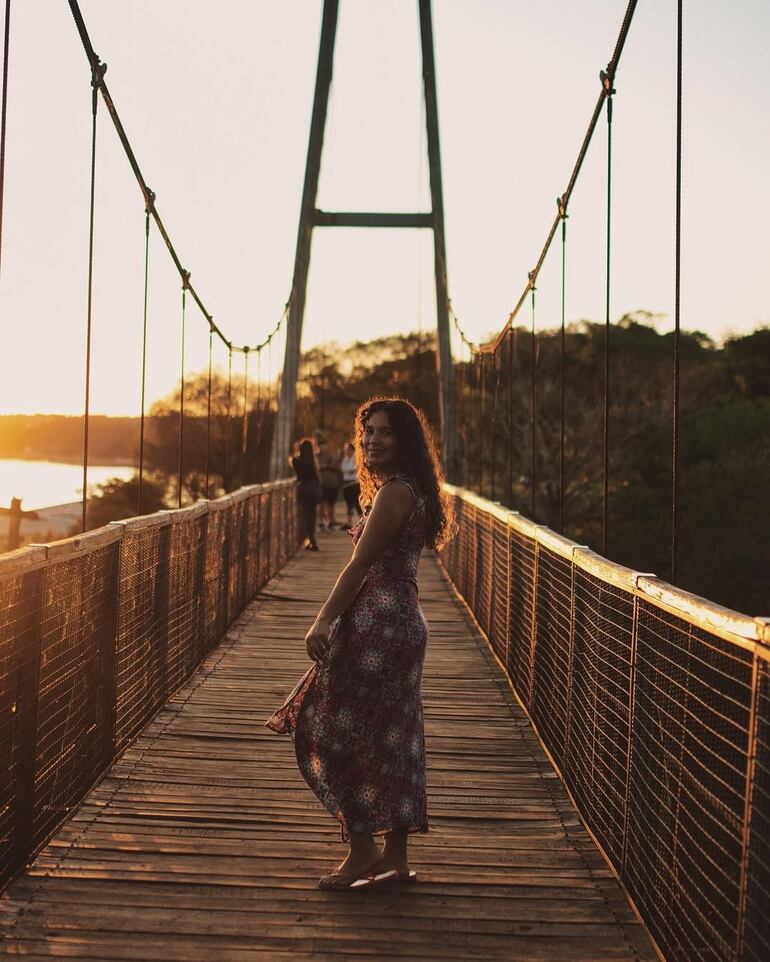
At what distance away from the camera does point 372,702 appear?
241 centimetres

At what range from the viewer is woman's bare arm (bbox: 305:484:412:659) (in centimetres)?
234

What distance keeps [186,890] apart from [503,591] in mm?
3079

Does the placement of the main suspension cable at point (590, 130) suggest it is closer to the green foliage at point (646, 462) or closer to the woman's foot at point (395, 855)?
the woman's foot at point (395, 855)

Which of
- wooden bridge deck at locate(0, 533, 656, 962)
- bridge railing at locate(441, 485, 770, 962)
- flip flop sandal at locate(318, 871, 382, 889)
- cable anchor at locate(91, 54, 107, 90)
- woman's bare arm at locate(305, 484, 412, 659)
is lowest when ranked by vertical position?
wooden bridge deck at locate(0, 533, 656, 962)

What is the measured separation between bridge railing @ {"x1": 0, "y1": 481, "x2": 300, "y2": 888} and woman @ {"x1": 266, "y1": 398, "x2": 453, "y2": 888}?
0.53 metres

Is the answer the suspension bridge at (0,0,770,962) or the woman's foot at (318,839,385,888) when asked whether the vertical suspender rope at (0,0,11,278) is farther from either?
the woman's foot at (318,839,385,888)

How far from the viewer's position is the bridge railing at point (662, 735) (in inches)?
66.6

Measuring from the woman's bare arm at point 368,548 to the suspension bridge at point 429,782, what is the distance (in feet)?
1.57

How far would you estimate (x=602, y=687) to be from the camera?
2.89m

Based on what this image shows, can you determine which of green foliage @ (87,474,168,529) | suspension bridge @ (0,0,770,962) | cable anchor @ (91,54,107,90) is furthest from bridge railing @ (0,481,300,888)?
green foliage @ (87,474,168,529)

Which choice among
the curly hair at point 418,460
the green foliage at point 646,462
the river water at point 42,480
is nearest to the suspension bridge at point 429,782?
the curly hair at point 418,460

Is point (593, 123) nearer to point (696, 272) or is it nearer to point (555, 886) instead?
point (555, 886)

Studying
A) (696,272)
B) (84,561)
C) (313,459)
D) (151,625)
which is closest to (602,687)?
(84,561)

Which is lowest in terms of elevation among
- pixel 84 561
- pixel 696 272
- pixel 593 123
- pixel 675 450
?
pixel 84 561
